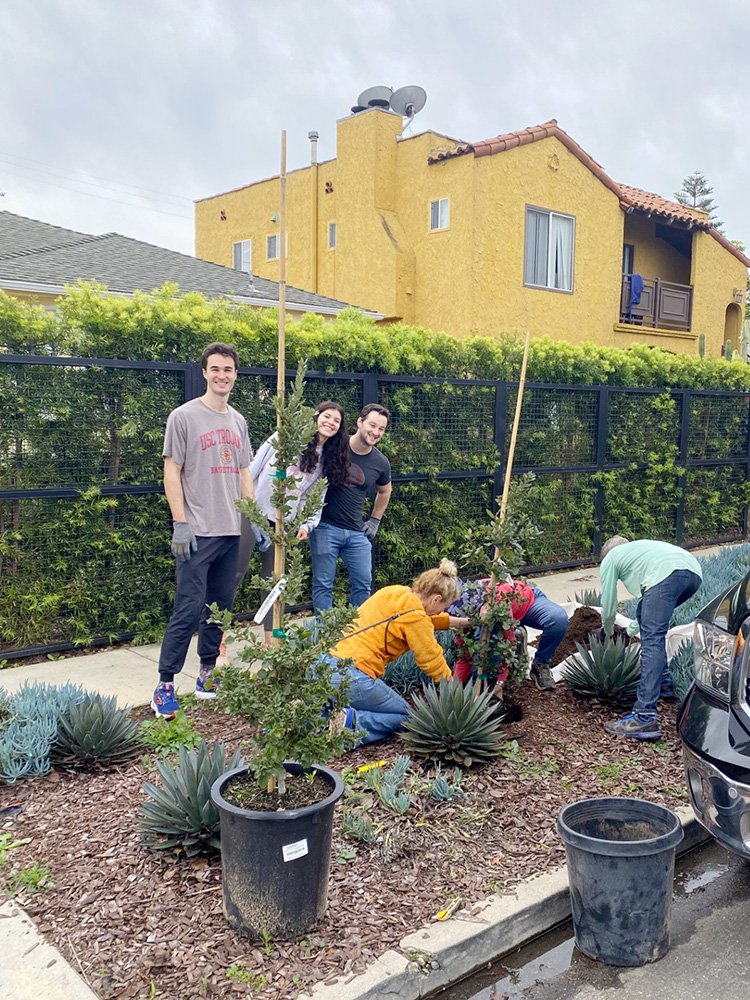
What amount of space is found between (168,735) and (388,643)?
1229mm

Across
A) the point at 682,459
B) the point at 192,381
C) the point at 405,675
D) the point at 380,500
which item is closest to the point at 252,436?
the point at 192,381

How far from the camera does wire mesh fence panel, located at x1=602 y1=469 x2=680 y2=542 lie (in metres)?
10.3

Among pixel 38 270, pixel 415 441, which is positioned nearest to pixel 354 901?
pixel 415 441

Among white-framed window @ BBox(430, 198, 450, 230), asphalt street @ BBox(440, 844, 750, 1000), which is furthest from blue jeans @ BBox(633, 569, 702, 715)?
white-framed window @ BBox(430, 198, 450, 230)

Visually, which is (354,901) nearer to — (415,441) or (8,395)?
(8,395)

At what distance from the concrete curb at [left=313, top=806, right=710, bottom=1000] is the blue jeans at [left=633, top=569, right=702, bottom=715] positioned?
1.55 m

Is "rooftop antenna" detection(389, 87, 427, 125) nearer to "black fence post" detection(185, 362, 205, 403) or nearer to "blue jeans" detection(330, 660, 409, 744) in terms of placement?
"black fence post" detection(185, 362, 205, 403)

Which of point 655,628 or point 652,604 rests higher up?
point 652,604

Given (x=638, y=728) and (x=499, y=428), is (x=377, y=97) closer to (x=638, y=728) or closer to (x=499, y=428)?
(x=499, y=428)

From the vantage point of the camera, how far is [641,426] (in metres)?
10.6

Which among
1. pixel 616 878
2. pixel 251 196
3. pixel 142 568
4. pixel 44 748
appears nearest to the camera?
pixel 616 878

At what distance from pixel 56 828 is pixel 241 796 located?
103 centimetres

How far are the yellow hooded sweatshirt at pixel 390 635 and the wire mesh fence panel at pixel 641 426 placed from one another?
20.5 feet

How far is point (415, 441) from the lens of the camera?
8.17 m
